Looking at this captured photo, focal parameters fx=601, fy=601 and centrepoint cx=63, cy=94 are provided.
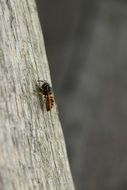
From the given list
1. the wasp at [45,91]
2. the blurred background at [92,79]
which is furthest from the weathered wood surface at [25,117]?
the blurred background at [92,79]

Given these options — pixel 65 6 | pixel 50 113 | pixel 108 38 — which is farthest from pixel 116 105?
pixel 50 113

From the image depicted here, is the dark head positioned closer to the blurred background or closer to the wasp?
the wasp

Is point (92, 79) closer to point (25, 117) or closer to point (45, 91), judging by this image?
point (45, 91)

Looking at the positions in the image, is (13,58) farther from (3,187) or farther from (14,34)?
(3,187)

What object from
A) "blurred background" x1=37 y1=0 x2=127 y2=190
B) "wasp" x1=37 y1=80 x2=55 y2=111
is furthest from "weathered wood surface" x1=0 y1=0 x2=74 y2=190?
"blurred background" x1=37 y1=0 x2=127 y2=190

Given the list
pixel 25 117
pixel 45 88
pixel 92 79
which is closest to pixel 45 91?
pixel 45 88
